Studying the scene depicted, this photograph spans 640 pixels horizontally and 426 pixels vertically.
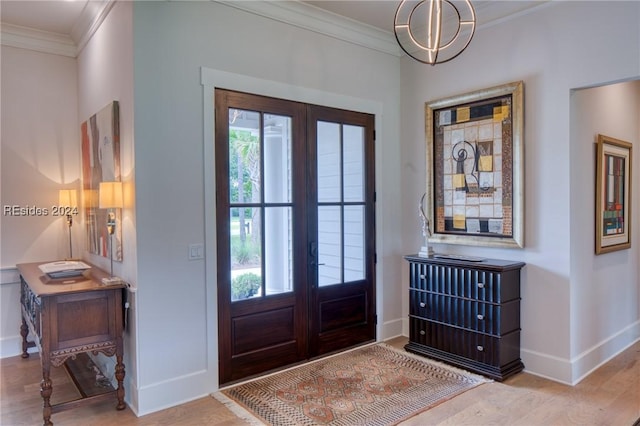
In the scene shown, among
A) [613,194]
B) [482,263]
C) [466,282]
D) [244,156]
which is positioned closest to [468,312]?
[466,282]

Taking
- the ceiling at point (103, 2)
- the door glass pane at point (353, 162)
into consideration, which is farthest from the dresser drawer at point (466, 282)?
the ceiling at point (103, 2)

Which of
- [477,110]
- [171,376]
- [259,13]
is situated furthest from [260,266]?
[477,110]

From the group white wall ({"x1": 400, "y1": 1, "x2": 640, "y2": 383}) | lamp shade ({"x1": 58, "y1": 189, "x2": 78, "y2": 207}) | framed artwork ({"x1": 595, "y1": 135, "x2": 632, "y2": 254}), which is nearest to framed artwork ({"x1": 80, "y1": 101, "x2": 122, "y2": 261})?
lamp shade ({"x1": 58, "y1": 189, "x2": 78, "y2": 207})

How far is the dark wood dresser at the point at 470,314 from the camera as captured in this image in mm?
3455

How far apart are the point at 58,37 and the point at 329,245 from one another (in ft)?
11.4

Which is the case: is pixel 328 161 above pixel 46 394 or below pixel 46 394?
above

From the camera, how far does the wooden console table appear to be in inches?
108

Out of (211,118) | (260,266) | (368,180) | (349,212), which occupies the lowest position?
(260,266)

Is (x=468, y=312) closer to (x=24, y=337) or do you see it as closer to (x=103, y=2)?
(x=103, y=2)

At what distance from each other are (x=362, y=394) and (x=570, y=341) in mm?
1740

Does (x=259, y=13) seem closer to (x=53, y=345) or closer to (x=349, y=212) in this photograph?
(x=349, y=212)

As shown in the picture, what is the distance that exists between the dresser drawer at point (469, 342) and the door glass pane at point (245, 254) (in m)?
1.63

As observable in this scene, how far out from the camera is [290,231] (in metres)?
3.74

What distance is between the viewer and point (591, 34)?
10.5 ft
